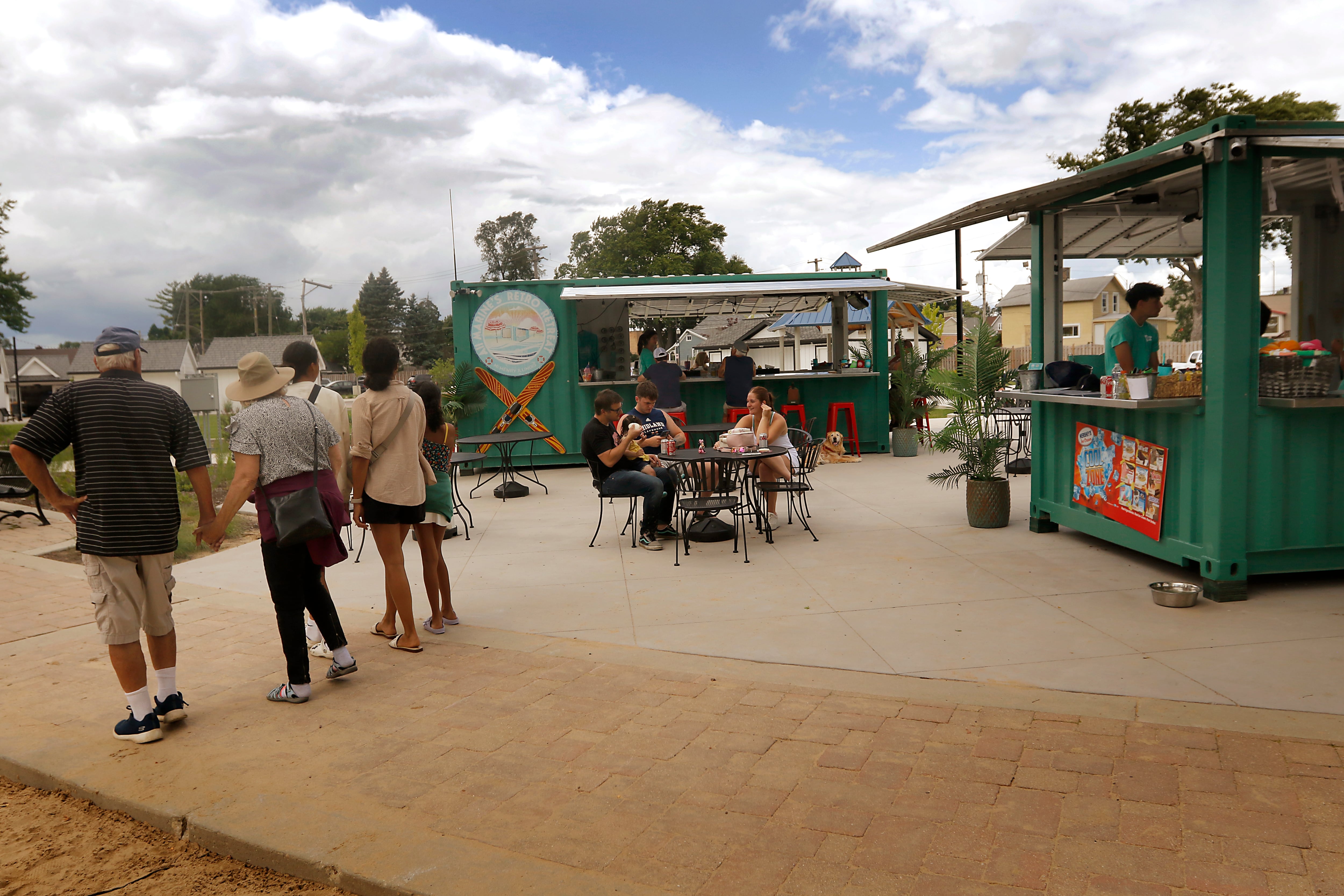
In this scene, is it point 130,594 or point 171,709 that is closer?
point 130,594

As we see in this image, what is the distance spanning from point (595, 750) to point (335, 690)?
1.57 m

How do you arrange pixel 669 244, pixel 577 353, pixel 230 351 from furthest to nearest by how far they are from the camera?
pixel 230 351 < pixel 669 244 < pixel 577 353

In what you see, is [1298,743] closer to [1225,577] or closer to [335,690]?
[1225,577]

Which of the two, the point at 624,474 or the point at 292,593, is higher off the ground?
the point at 624,474

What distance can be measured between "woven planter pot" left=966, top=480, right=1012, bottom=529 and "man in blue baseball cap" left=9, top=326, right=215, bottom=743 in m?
5.95

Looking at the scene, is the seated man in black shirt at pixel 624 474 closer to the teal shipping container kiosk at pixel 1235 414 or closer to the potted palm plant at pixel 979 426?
the potted palm plant at pixel 979 426

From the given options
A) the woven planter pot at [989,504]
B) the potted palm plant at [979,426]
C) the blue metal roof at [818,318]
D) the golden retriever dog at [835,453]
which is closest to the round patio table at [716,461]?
the potted palm plant at [979,426]

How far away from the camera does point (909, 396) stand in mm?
13859

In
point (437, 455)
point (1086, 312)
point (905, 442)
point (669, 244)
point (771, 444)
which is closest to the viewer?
point (437, 455)

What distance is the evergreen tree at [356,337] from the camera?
73.5 meters

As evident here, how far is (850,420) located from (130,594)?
36.2 ft

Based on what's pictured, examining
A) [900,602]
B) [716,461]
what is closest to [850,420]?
[716,461]

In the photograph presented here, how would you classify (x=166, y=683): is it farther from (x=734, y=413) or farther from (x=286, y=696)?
(x=734, y=413)

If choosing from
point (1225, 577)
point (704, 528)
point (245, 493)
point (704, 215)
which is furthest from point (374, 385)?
point (704, 215)
